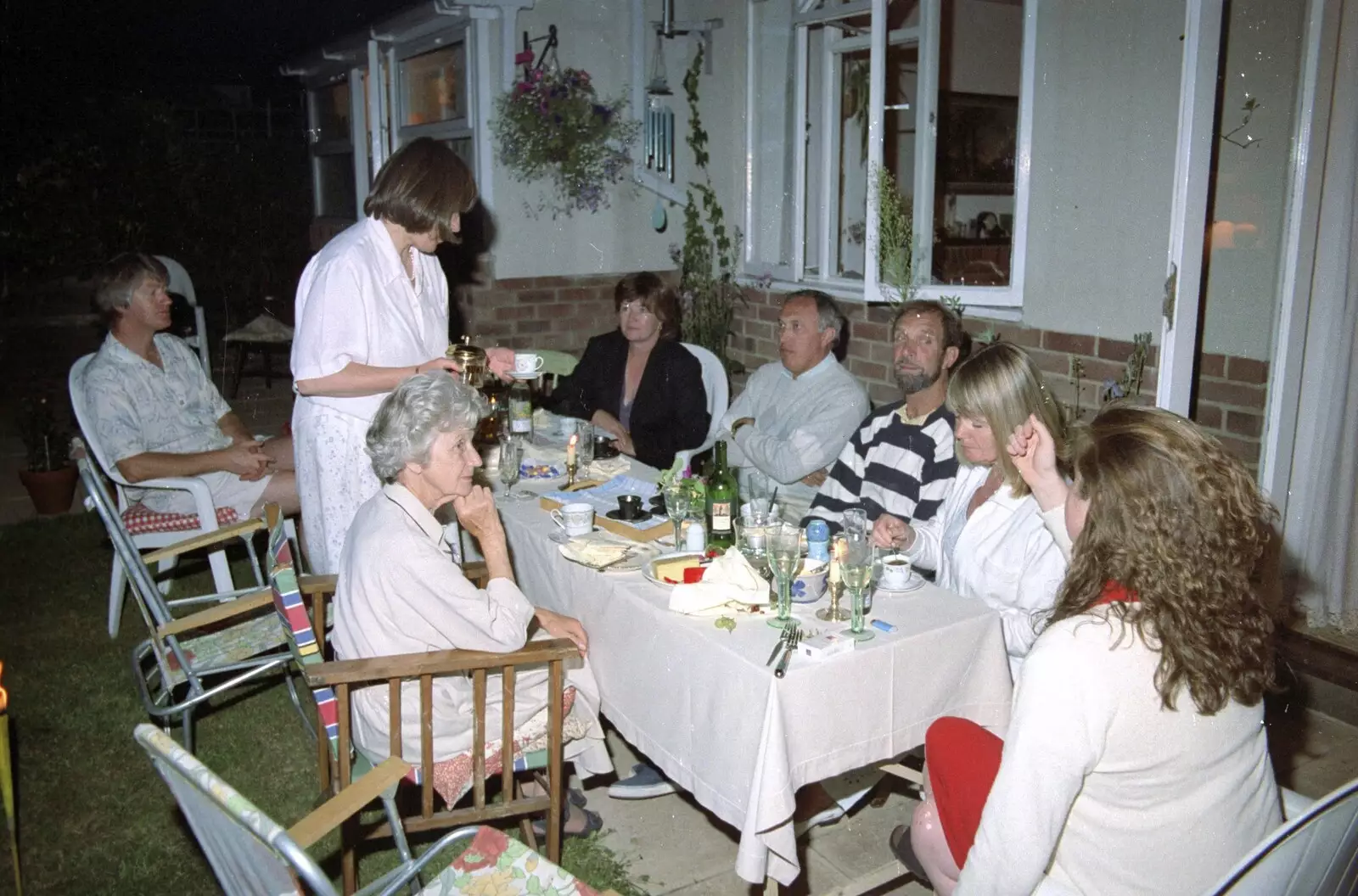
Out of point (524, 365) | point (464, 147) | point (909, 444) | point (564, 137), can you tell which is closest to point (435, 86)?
point (464, 147)

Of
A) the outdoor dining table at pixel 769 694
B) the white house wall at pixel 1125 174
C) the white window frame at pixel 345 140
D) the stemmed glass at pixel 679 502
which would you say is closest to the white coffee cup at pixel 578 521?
the stemmed glass at pixel 679 502

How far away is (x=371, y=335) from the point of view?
335 centimetres

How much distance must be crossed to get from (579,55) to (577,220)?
2.99 ft

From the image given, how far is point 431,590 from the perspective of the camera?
2387 millimetres

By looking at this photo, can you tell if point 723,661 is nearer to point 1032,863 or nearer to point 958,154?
point 1032,863

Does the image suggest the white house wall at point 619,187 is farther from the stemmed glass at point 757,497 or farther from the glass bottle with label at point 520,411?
the stemmed glass at point 757,497

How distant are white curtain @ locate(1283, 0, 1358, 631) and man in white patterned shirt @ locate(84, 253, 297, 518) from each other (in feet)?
12.8

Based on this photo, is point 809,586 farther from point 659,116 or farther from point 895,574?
point 659,116

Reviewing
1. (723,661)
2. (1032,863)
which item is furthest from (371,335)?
(1032,863)

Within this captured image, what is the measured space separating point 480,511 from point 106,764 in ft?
5.80

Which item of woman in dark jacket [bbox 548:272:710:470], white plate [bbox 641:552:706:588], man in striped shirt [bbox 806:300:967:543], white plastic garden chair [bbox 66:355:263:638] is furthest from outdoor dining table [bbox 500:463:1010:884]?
white plastic garden chair [bbox 66:355:263:638]

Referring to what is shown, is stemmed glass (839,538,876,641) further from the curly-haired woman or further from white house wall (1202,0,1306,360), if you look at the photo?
white house wall (1202,0,1306,360)

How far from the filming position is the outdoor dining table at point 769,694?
7.11 feet

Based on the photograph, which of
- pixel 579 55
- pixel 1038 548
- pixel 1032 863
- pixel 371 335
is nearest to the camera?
pixel 1032 863
